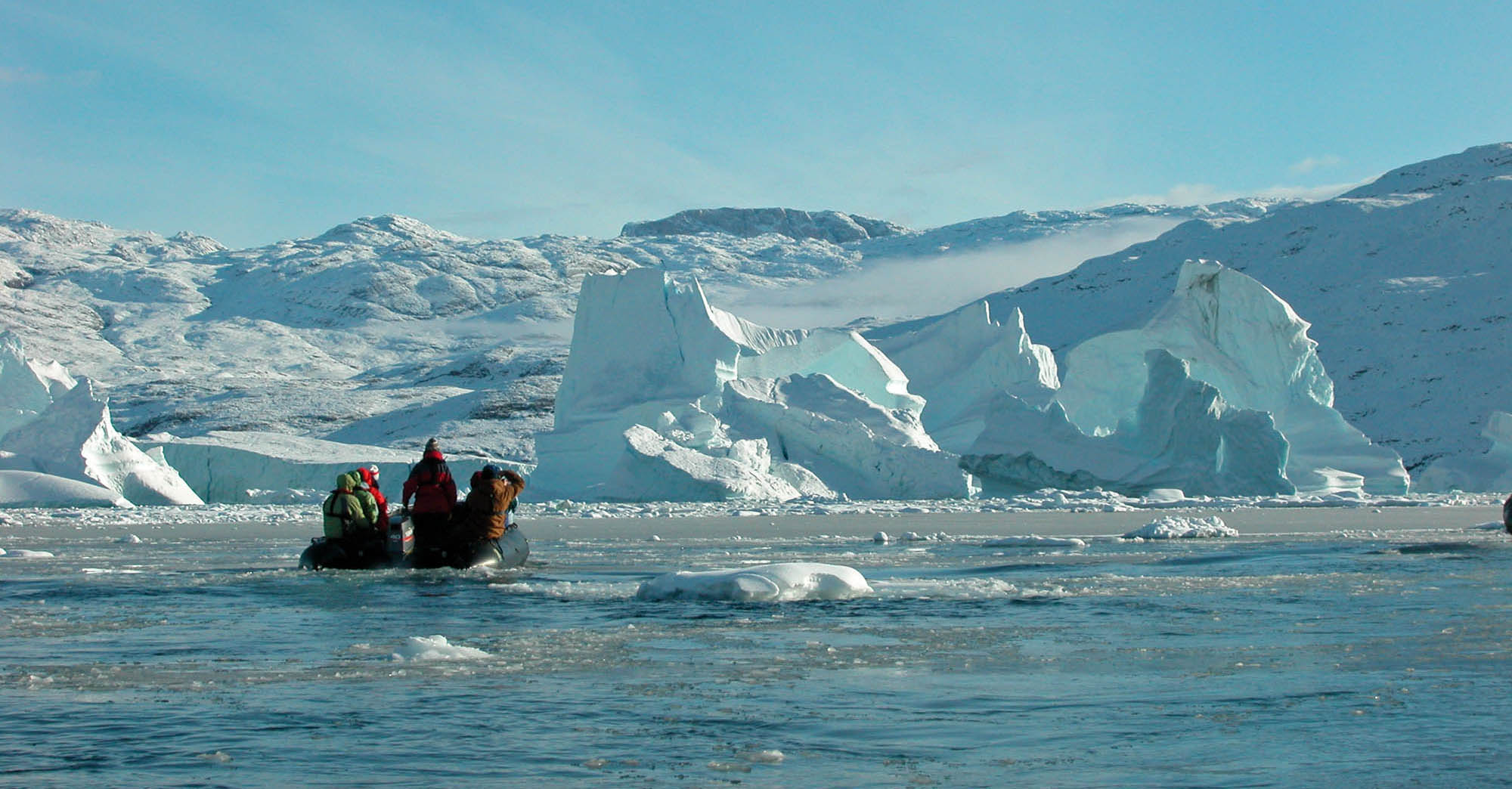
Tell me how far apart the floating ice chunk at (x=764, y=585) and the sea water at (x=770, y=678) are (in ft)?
0.58

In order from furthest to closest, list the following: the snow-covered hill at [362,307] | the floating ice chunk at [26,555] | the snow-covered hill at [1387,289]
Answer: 1. the snow-covered hill at [362,307]
2. the snow-covered hill at [1387,289]
3. the floating ice chunk at [26,555]

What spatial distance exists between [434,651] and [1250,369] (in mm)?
29304

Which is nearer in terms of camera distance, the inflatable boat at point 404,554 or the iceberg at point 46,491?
the inflatable boat at point 404,554

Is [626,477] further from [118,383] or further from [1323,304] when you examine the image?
[118,383]

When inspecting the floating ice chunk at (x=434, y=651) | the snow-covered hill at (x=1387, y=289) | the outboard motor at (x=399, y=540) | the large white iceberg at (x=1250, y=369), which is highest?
the snow-covered hill at (x=1387, y=289)

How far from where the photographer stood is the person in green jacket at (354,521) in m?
11.3

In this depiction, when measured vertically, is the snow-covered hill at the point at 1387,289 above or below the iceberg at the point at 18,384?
above

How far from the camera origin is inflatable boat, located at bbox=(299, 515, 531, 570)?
1138 centimetres

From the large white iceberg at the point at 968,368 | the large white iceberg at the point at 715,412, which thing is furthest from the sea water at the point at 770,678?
the large white iceberg at the point at 968,368

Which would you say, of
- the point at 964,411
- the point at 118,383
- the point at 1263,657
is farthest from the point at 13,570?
the point at 118,383

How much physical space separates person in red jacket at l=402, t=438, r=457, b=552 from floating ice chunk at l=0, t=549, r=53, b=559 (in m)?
4.21

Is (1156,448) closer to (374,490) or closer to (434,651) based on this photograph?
(374,490)

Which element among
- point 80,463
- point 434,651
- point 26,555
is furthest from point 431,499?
point 80,463

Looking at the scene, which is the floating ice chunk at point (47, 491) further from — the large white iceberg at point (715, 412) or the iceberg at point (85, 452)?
the large white iceberg at point (715, 412)
